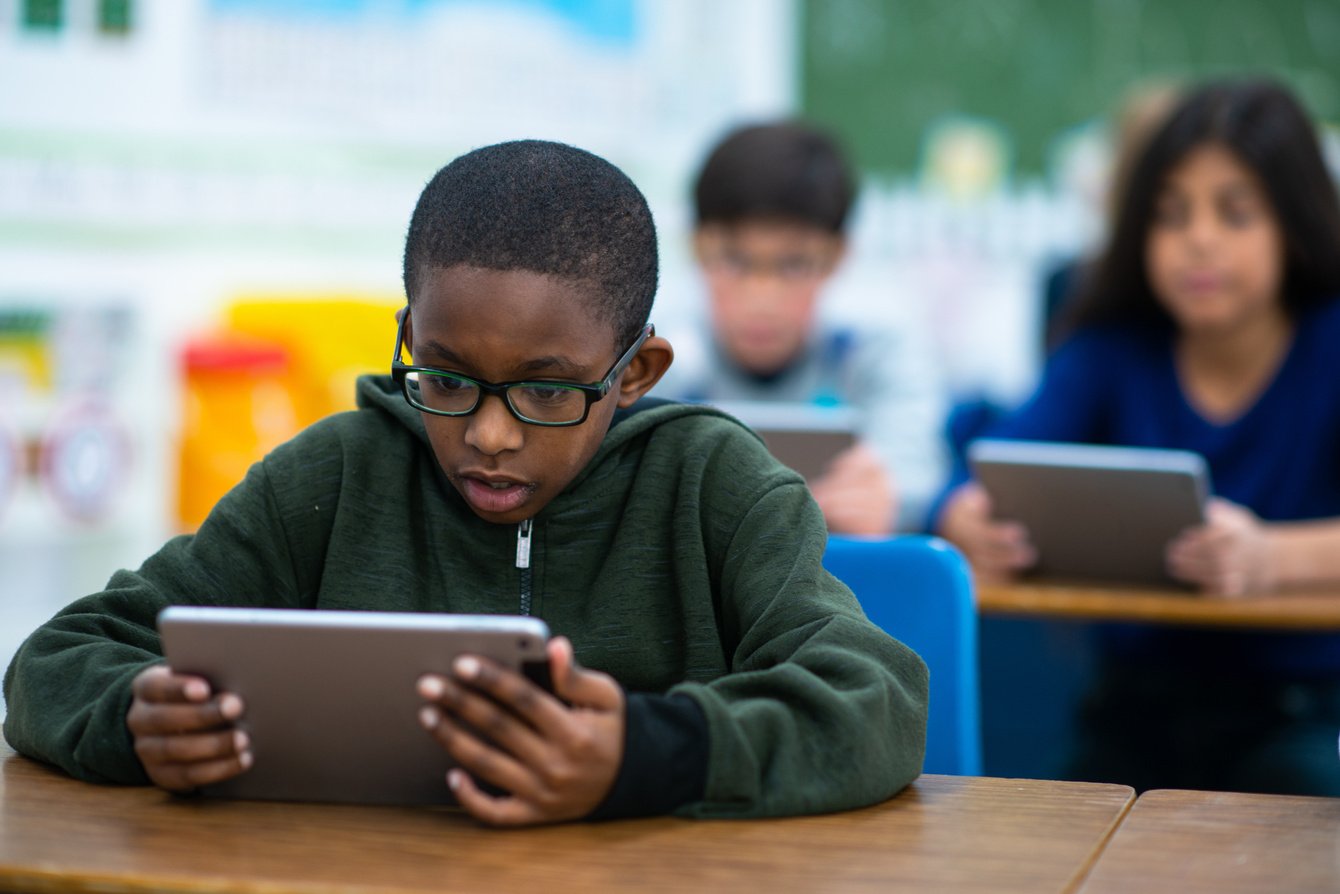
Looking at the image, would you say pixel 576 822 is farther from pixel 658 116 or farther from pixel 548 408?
pixel 658 116

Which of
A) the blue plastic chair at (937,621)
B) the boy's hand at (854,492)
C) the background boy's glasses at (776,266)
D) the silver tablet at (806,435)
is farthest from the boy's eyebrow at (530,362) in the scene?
the background boy's glasses at (776,266)

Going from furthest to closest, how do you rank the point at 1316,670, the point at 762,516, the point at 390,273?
the point at 390,273 → the point at 1316,670 → the point at 762,516

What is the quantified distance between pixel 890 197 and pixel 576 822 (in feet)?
17.1

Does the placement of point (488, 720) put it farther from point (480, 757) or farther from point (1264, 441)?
point (1264, 441)

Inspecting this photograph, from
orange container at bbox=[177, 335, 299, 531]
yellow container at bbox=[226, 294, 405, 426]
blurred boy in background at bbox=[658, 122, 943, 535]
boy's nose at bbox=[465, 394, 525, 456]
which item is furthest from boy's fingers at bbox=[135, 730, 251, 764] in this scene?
yellow container at bbox=[226, 294, 405, 426]

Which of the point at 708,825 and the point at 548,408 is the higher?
the point at 548,408

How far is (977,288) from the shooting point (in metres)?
6.23

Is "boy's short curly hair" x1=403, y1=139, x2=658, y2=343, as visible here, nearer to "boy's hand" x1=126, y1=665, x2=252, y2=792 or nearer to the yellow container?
"boy's hand" x1=126, y1=665, x2=252, y2=792

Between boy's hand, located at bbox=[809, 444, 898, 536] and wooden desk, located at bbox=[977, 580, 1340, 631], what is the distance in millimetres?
218

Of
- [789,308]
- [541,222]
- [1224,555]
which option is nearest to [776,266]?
[789,308]

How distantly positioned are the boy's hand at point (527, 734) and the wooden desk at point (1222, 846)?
0.97ft

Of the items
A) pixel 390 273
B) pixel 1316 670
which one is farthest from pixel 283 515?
pixel 390 273

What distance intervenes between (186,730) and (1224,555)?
1539 millimetres

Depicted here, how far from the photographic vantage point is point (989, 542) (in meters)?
2.40
